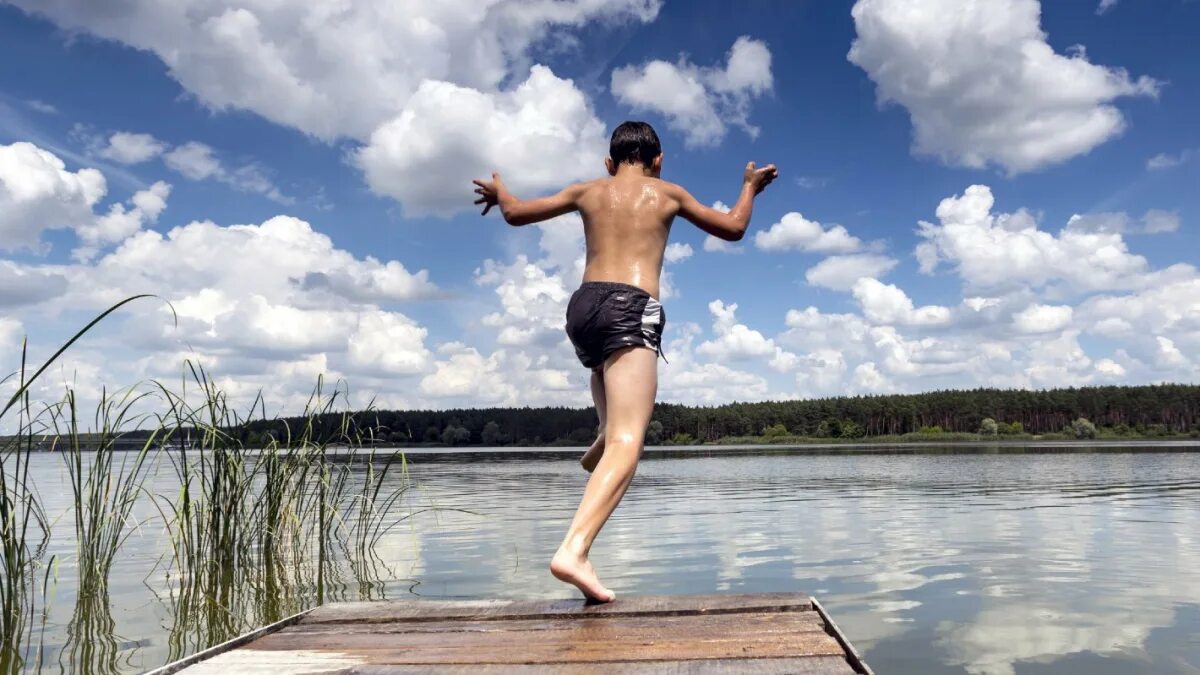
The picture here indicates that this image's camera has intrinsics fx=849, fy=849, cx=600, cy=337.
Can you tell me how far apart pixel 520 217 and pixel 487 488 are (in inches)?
773

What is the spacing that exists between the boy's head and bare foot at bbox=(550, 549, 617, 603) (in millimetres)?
2105

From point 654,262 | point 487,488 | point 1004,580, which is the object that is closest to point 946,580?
point 1004,580

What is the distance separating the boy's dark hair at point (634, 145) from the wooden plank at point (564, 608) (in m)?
2.29

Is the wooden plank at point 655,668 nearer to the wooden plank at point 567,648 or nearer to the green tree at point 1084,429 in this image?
the wooden plank at point 567,648

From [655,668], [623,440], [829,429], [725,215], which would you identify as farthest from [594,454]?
[829,429]

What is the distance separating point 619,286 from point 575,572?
1.39 meters

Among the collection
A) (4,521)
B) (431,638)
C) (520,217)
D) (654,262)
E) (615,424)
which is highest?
(520,217)

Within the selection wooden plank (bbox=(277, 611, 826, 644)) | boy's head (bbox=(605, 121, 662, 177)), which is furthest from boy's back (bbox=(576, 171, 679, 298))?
wooden plank (bbox=(277, 611, 826, 644))

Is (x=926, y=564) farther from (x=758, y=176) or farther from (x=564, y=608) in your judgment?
(x=564, y=608)

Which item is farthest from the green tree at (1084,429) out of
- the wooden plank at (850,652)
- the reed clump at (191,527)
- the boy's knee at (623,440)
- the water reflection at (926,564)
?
the wooden plank at (850,652)

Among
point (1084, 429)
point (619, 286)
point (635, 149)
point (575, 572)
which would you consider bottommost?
point (1084, 429)

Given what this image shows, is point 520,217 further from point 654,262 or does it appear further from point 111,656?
point 111,656

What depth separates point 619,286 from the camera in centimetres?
418

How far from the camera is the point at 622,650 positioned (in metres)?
2.93
